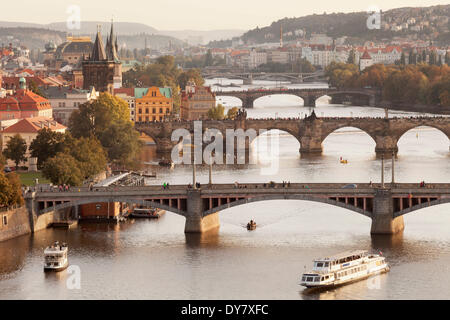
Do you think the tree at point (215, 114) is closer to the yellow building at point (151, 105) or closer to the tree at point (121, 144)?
the yellow building at point (151, 105)

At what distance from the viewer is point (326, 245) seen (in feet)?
177

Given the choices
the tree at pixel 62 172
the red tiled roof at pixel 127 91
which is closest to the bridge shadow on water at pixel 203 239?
the tree at pixel 62 172

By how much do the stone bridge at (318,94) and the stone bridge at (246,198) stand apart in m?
76.8

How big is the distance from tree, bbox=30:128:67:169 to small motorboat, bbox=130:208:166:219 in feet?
30.5

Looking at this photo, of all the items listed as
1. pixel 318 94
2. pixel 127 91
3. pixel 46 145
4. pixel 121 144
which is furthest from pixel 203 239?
pixel 318 94

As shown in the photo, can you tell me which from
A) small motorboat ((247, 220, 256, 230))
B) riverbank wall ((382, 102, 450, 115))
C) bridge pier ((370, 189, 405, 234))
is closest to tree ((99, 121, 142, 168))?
small motorboat ((247, 220, 256, 230))

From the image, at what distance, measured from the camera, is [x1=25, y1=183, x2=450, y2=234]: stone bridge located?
55.6 meters

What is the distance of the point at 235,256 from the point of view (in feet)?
171

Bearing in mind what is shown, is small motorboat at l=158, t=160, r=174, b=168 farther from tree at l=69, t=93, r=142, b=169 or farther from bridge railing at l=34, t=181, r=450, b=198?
bridge railing at l=34, t=181, r=450, b=198

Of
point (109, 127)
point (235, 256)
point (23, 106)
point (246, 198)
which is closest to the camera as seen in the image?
point (235, 256)

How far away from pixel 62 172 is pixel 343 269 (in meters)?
18.5

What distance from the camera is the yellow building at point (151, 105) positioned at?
107562 millimetres

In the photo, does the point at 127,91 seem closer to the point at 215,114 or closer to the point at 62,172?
the point at 215,114

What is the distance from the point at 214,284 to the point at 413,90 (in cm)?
9440
